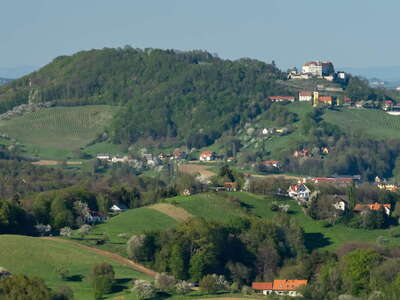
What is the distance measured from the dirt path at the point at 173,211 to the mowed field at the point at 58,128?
54.1m

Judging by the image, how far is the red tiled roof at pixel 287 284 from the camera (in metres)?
65.8

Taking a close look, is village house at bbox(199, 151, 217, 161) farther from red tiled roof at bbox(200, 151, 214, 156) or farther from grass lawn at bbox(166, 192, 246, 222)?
grass lawn at bbox(166, 192, 246, 222)

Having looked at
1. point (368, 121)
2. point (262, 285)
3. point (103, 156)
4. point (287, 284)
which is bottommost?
point (262, 285)

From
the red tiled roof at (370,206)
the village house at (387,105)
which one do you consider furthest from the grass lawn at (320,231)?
the village house at (387,105)

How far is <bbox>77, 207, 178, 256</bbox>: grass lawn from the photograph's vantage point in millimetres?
72500

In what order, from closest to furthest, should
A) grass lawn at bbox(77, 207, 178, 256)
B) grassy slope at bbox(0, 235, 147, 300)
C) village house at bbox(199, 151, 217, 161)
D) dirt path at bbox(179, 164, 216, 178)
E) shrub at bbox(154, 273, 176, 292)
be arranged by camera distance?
shrub at bbox(154, 273, 176, 292) → grassy slope at bbox(0, 235, 147, 300) → grass lawn at bbox(77, 207, 178, 256) → dirt path at bbox(179, 164, 216, 178) → village house at bbox(199, 151, 217, 161)

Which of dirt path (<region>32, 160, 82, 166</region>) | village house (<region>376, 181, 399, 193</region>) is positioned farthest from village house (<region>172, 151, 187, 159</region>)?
village house (<region>376, 181, 399, 193</region>)

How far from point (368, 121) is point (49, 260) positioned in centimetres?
8407

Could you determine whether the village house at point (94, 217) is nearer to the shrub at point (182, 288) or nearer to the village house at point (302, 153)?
the shrub at point (182, 288)

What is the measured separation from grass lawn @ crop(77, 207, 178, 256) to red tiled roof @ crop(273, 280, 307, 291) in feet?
29.4

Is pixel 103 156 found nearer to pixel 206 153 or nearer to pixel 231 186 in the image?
pixel 206 153

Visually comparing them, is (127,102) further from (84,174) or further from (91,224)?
(91,224)

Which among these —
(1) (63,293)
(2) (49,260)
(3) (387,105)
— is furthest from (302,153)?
(1) (63,293)

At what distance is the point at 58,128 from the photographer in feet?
499
